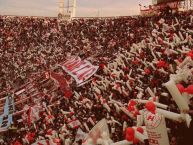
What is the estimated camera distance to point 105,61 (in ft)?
44.4

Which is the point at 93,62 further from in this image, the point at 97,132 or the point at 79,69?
the point at 97,132

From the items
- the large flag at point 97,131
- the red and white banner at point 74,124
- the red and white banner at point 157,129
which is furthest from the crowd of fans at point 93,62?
the large flag at point 97,131

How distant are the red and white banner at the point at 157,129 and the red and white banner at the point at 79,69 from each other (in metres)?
8.65

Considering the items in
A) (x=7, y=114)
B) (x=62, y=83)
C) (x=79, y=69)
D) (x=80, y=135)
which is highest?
(x=79, y=69)

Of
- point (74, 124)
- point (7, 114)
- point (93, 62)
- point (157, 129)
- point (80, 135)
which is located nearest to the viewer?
point (157, 129)

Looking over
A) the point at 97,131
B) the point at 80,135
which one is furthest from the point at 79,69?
the point at 97,131

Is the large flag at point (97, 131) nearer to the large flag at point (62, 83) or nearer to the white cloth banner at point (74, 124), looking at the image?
the white cloth banner at point (74, 124)

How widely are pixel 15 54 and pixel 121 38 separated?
316 inches

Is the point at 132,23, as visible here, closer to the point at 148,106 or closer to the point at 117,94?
the point at 117,94

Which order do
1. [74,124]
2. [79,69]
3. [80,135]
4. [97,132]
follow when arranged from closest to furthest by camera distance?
1. [97,132]
2. [80,135]
3. [74,124]
4. [79,69]

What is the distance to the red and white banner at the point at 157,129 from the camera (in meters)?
3.76

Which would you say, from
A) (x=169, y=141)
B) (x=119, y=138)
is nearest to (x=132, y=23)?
(x=119, y=138)

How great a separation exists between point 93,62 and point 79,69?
0.68 metres

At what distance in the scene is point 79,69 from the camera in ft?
45.0
